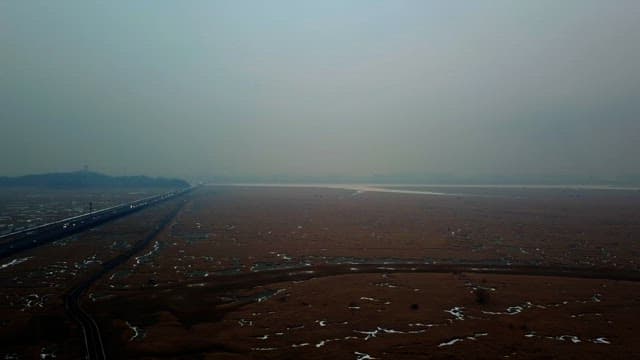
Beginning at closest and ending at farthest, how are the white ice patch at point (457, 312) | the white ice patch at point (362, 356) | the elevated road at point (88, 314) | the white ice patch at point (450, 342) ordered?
the white ice patch at point (362, 356)
the elevated road at point (88, 314)
the white ice patch at point (450, 342)
the white ice patch at point (457, 312)

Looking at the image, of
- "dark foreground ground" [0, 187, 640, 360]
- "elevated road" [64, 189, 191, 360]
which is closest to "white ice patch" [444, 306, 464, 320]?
"dark foreground ground" [0, 187, 640, 360]

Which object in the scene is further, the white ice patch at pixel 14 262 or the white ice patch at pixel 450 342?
the white ice patch at pixel 14 262

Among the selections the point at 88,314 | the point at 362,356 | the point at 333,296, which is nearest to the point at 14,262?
the point at 88,314

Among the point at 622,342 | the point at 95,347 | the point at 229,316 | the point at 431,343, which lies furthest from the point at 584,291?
the point at 95,347

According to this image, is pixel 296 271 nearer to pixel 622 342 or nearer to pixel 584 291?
pixel 584 291

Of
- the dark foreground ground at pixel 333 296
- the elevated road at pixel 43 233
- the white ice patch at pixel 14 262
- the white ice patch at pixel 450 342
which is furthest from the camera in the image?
the elevated road at pixel 43 233

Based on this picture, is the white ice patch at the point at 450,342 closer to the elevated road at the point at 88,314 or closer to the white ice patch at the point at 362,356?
the white ice patch at the point at 362,356

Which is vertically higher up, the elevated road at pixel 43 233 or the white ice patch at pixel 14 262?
the elevated road at pixel 43 233

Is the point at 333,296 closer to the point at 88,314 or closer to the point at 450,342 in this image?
the point at 450,342

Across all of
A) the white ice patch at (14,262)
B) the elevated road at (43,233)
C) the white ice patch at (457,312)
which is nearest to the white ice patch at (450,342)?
the white ice patch at (457,312)

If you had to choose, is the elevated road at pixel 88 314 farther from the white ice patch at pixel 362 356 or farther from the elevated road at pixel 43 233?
the elevated road at pixel 43 233

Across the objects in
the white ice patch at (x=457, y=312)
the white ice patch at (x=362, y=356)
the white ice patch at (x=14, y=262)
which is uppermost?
the white ice patch at (x=457, y=312)
